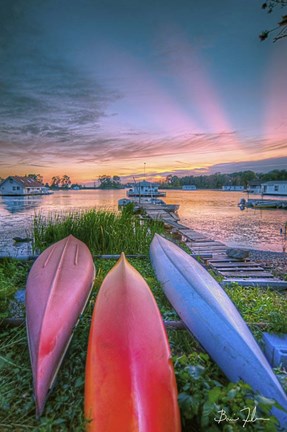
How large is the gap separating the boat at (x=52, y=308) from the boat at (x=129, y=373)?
334 millimetres

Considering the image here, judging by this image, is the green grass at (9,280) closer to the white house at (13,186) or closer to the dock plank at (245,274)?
the dock plank at (245,274)

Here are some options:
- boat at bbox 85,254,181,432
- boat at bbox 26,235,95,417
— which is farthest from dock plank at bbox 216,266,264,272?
boat at bbox 85,254,181,432

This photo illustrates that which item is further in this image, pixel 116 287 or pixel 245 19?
pixel 245 19

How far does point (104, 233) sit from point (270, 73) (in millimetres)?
6799

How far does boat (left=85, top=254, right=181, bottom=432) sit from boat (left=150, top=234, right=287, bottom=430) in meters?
0.53

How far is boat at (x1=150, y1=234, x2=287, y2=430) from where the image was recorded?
1.89m

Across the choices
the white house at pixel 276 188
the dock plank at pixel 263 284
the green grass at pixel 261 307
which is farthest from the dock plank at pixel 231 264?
the white house at pixel 276 188

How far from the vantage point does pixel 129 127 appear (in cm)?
1480

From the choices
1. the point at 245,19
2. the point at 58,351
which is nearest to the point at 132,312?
the point at 58,351

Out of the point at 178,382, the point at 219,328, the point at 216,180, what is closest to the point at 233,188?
the point at 216,180

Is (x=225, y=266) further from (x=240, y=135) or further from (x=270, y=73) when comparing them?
(x=240, y=135)

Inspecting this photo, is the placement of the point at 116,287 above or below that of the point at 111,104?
below

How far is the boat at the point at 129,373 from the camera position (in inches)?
58.9

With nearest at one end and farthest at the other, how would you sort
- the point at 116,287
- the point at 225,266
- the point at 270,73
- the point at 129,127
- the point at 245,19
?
the point at 116,287, the point at 225,266, the point at 245,19, the point at 270,73, the point at 129,127
